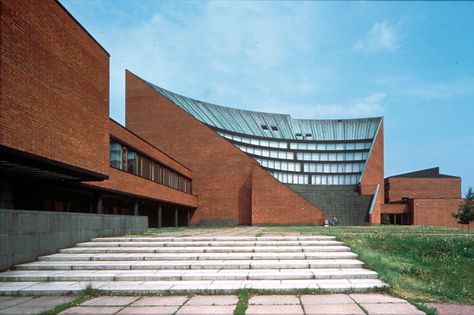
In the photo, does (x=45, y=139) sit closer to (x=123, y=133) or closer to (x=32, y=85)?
(x=32, y=85)

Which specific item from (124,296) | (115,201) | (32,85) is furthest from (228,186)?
(124,296)

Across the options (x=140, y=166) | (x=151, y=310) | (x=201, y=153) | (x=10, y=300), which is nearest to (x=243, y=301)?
(x=151, y=310)

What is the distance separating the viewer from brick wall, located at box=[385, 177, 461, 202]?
6372 cm

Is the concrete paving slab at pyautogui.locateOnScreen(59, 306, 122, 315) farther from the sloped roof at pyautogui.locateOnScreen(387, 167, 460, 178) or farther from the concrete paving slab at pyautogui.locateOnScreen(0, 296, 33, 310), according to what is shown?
the sloped roof at pyautogui.locateOnScreen(387, 167, 460, 178)

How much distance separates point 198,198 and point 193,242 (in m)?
29.1

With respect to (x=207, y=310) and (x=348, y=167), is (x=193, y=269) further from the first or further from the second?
(x=348, y=167)

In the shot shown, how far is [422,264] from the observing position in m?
11.2

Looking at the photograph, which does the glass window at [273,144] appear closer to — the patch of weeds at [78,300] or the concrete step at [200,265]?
the concrete step at [200,265]

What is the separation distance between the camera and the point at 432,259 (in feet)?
38.0

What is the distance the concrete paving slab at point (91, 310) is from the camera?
23.4 ft

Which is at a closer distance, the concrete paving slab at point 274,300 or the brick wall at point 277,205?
the concrete paving slab at point 274,300

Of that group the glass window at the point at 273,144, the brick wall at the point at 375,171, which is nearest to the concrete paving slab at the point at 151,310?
the brick wall at the point at 375,171

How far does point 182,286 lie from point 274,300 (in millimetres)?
2115

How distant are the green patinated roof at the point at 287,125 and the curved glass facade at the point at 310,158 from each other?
1955mm
